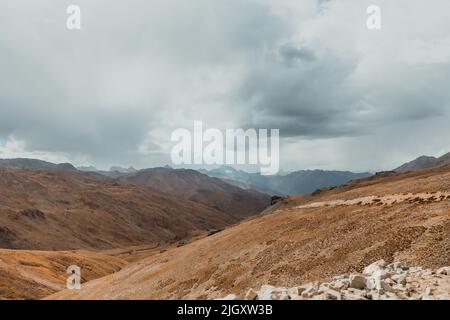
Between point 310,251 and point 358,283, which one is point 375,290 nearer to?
point 358,283

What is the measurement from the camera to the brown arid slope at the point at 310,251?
38.5m

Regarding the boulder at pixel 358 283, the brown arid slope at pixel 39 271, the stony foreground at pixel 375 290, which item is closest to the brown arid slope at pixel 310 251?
the stony foreground at pixel 375 290

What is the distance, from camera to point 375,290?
22094 millimetres

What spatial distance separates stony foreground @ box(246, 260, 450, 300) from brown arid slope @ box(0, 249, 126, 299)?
3143 inches

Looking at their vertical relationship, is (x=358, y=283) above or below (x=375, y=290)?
above

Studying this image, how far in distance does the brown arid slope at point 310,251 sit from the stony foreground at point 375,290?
7042 millimetres

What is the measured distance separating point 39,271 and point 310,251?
90.5 m

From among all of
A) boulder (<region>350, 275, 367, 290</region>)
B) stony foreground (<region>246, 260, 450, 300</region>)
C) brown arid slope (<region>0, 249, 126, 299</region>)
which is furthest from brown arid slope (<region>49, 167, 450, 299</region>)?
brown arid slope (<region>0, 249, 126, 299</region>)

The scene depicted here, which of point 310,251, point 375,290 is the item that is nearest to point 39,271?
point 310,251

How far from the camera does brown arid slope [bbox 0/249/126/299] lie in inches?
3565

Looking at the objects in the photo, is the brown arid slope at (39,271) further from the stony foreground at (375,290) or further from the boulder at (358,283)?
the boulder at (358,283)
